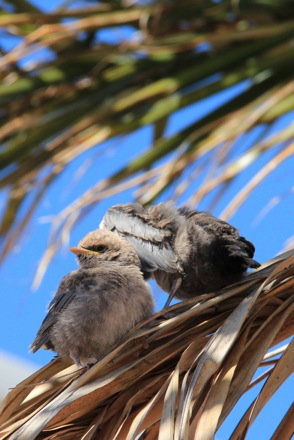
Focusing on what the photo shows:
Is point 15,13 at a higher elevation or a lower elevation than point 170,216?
higher

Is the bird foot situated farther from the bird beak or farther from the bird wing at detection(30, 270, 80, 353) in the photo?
the bird beak

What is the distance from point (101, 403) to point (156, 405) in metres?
0.18

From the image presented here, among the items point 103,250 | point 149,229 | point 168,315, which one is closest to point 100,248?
point 103,250

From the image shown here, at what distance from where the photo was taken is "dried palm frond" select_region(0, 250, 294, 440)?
225cm

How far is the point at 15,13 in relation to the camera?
15.3 feet

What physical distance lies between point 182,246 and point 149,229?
233mm

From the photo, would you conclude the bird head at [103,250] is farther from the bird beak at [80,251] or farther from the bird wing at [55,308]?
the bird wing at [55,308]

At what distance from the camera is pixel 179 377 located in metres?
2.51

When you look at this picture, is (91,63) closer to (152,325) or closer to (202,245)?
(202,245)

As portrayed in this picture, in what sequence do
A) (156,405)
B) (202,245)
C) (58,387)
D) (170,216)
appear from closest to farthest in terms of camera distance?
(156,405), (58,387), (202,245), (170,216)

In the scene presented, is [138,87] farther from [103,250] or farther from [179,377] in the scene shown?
[179,377]

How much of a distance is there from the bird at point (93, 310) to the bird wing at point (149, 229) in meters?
0.12

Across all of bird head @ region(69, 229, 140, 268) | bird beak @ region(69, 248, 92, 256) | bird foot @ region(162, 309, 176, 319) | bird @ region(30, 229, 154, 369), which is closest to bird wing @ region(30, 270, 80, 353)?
bird @ region(30, 229, 154, 369)

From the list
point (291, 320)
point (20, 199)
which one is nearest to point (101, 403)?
point (291, 320)
